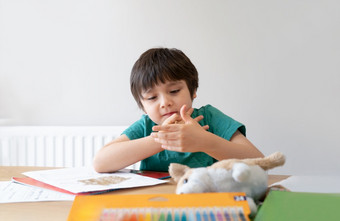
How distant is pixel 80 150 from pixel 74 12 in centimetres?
70

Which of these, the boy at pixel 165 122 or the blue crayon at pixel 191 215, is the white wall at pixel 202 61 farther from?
the blue crayon at pixel 191 215

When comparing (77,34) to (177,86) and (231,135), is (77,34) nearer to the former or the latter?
(177,86)

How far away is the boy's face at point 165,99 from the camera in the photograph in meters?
0.97

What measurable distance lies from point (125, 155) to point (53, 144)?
0.91 m

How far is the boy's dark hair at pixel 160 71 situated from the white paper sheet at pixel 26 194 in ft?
1.32

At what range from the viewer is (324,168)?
1541 mm

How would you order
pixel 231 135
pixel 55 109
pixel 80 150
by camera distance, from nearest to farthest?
pixel 231 135 < pixel 80 150 < pixel 55 109

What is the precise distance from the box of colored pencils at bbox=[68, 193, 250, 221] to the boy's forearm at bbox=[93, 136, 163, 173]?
0.51 metres

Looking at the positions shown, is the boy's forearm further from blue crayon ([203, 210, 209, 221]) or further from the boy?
blue crayon ([203, 210, 209, 221])

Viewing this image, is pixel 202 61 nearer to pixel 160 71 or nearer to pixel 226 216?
pixel 160 71

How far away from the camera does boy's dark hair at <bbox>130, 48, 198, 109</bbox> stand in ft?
3.32

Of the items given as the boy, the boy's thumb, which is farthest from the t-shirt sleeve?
the boy's thumb

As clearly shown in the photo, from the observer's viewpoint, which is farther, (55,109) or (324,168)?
(55,109)

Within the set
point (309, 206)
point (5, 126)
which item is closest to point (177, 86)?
point (309, 206)
